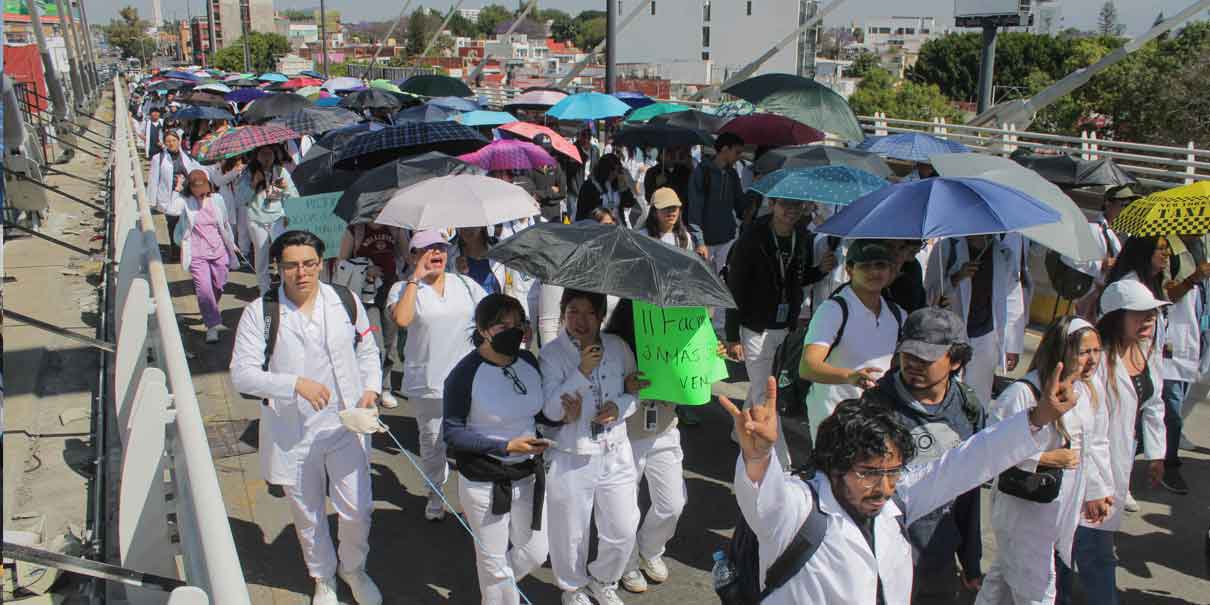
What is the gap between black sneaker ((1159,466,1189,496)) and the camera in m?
6.09

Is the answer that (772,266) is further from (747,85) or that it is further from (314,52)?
(314,52)

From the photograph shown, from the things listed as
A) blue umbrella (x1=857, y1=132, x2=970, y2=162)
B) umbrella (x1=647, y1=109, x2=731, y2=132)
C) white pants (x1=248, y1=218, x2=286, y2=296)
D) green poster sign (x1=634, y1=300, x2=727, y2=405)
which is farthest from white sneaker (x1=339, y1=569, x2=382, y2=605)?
umbrella (x1=647, y1=109, x2=731, y2=132)

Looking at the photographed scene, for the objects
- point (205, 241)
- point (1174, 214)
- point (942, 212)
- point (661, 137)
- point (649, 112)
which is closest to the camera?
point (942, 212)

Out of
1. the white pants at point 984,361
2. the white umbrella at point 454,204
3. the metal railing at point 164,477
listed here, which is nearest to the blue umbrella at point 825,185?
the white pants at point 984,361

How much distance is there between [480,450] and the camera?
13.3 feet

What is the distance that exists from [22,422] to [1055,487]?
238 inches

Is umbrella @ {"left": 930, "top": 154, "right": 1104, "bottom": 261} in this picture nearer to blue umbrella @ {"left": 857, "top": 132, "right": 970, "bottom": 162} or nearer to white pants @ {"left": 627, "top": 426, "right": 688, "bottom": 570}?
white pants @ {"left": 627, "top": 426, "right": 688, "bottom": 570}

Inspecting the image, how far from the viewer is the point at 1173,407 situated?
6090 millimetres

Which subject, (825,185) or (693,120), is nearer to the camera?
(825,185)

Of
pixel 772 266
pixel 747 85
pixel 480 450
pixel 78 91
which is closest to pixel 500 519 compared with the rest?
pixel 480 450

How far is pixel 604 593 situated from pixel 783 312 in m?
2.23

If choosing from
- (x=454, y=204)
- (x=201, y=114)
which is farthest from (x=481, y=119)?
(x=454, y=204)

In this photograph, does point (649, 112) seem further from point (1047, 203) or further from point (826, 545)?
point (826, 545)

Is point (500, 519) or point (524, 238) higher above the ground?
point (524, 238)
